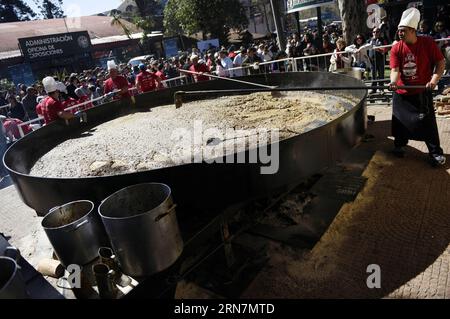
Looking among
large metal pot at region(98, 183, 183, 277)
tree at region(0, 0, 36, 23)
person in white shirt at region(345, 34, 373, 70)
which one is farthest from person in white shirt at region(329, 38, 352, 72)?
tree at region(0, 0, 36, 23)

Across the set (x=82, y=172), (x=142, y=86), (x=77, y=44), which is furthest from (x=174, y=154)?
(x=77, y=44)

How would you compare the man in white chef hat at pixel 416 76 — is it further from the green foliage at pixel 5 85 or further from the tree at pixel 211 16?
the tree at pixel 211 16

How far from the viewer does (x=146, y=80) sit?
26.4 feet

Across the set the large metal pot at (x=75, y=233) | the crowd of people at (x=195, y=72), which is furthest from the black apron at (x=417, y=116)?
the large metal pot at (x=75, y=233)

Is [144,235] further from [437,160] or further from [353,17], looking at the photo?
[353,17]

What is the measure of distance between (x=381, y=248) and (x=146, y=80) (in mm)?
6486

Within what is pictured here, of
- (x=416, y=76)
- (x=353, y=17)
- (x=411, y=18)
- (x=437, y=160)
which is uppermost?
(x=353, y=17)

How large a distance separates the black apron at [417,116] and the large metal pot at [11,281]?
4379 millimetres

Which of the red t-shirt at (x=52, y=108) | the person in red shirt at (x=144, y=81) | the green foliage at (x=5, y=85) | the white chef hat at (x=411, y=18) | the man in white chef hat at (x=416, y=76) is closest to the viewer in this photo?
the white chef hat at (x=411, y=18)

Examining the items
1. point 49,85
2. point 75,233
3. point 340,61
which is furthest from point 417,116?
point 49,85

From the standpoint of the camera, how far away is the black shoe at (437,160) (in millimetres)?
4219

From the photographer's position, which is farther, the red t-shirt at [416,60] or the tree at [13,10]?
the tree at [13,10]
